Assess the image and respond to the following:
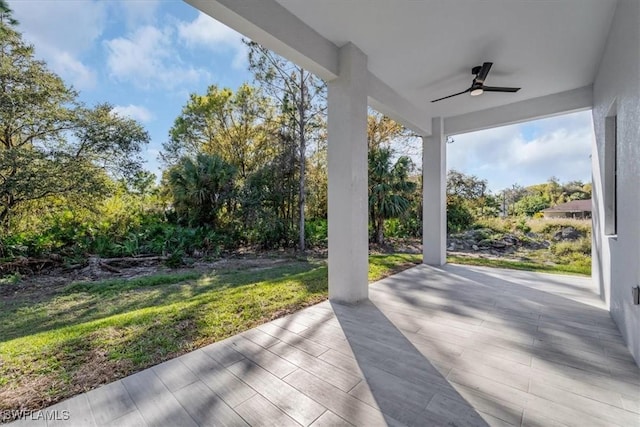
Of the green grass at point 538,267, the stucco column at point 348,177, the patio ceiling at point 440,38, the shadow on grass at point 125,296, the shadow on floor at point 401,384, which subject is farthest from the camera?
the green grass at point 538,267

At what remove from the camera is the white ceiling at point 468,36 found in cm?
236

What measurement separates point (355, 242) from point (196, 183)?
234 inches

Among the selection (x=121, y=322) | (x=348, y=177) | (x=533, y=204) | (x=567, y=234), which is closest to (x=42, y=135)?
(x=121, y=322)

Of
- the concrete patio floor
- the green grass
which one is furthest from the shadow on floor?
the green grass

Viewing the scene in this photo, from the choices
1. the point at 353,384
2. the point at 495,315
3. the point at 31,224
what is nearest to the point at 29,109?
the point at 31,224

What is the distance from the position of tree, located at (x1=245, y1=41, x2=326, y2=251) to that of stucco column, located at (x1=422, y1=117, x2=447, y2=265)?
338 centimetres

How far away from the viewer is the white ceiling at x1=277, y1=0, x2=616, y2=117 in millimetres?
2357

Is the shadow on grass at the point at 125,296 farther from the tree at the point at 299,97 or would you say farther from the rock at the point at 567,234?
the rock at the point at 567,234

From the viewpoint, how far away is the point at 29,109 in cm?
495

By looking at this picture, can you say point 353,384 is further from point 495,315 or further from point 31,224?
point 31,224

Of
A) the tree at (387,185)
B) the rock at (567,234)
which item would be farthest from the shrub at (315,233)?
the rock at (567,234)

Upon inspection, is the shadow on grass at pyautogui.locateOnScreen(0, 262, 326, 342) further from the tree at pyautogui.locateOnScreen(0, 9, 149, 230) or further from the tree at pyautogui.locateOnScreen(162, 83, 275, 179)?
the tree at pyautogui.locateOnScreen(162, 83, 275, 179)

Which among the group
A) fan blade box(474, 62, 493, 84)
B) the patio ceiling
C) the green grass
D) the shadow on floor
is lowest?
the shadow on floor

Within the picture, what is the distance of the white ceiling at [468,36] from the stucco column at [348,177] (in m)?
0.38
